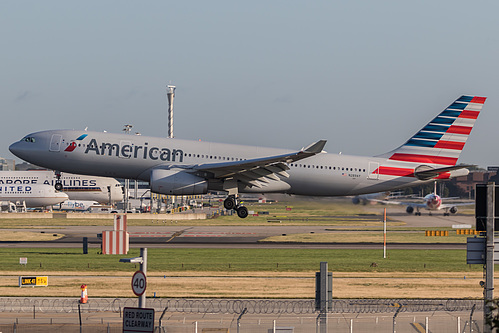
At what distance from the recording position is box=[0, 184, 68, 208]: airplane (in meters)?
134

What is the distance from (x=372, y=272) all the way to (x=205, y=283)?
1273cm

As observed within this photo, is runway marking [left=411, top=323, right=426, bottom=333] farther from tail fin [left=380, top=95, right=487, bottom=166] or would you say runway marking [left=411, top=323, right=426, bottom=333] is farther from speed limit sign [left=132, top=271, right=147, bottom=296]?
tail fin [left=380, top=95, right=487, bottom=166]

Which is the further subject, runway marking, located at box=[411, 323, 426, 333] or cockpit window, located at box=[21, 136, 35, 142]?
cockpit window, located at box=[21, 136, 35, 142]

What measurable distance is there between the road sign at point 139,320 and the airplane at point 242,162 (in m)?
29.2

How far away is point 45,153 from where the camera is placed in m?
48.8

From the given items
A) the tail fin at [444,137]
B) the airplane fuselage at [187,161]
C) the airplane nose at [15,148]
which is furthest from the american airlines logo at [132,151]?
the tail fin at [444,137]

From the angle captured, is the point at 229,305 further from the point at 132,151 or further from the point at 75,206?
the point at 75,206

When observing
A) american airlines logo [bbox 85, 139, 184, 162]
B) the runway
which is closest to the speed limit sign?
american airlines logo [bbox 85, 139, 184, 162]

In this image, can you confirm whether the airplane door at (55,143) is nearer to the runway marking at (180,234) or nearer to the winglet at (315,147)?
the winglet at (315,147)

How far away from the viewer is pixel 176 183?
47969 millimetres

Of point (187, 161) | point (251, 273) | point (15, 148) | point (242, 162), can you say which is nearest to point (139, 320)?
point (251, 273)

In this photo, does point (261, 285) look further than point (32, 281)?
Yes

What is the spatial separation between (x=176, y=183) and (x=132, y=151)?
162 inches

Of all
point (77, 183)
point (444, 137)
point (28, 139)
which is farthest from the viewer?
point (77, 183)
